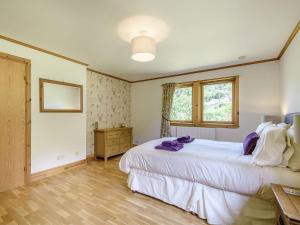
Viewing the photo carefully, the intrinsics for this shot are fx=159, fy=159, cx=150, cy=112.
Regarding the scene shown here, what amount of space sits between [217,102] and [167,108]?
1.35 meters

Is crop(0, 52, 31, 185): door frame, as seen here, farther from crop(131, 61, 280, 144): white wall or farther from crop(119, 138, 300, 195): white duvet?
crop(131, 61, 280, 144): white wall

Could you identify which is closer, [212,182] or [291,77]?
[212,182]

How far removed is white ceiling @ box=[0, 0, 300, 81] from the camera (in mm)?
1711

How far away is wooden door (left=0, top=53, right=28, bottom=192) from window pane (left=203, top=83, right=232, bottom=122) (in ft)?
12.7

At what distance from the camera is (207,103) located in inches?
164

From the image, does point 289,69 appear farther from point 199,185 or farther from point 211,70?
point 199,185

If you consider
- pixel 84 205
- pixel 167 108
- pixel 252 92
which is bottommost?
pixel 84 205

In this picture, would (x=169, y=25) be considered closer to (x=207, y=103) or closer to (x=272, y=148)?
(x=272, y=148)

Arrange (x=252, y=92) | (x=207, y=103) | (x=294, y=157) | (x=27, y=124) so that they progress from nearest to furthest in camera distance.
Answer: (x=294, y=157) < (x=27, y=124) < (x=252, y=92) < (x=207, y=103)

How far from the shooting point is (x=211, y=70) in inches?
158

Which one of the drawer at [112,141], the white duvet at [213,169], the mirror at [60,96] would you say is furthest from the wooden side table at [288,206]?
the mirror at [60,96]

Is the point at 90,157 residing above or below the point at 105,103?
below

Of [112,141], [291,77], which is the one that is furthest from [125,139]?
[291,77]

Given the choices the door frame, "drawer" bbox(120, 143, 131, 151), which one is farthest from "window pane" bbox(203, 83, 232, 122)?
the door frame
